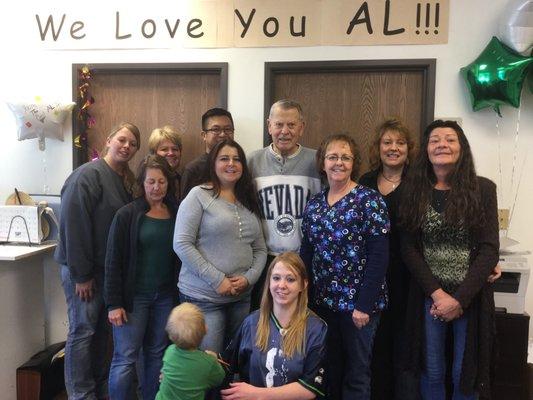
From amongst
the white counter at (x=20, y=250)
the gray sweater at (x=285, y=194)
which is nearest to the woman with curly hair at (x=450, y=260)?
the gray sweater at (x=285, y=194)

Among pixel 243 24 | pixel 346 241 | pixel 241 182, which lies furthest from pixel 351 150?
pixel 243 24

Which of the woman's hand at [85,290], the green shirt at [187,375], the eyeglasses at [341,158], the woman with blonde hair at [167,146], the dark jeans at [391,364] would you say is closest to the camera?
the green shirt at [187,375]

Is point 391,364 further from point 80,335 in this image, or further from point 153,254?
point 80,335

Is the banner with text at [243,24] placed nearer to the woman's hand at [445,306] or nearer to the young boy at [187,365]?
the woman's hand at [445,306]


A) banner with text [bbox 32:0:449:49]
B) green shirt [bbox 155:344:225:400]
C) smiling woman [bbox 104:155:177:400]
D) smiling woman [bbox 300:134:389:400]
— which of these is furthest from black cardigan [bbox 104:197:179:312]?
banner with text [bbox 32:0:449:49]

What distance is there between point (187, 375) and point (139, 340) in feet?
1.85

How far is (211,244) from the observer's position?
1825mm

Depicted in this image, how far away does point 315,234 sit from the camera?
1743mm

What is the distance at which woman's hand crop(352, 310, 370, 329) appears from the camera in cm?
166

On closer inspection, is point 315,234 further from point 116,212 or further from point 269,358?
point 116,212

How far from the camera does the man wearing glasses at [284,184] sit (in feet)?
6.36

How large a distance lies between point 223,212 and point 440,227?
84 cm

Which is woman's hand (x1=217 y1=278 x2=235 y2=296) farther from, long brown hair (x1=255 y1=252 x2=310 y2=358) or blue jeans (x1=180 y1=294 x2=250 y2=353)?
long brown hair (x1=255 y1=252 x2=310 y2=358)

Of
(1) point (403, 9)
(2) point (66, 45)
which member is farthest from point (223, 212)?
(2) point (66, 45)
